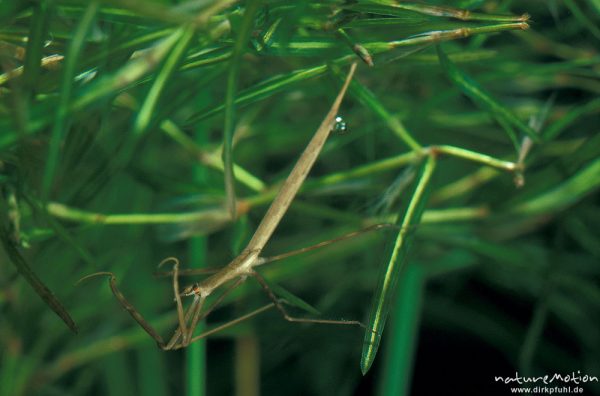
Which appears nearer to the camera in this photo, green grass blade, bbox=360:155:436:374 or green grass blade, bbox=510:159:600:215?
green grass blade, bbox=360:155:436:374

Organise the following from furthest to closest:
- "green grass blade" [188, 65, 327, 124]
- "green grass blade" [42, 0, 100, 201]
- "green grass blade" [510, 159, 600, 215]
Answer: "green grass blade" [510, 159, 600, 215] → "green grass blade" [188, 65, 327, 124] → "green grass blade" [42, 0, 100, 201]

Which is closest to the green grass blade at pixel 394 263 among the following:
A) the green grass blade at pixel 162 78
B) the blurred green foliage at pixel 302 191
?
the blurred green foliage at pixel 302 191

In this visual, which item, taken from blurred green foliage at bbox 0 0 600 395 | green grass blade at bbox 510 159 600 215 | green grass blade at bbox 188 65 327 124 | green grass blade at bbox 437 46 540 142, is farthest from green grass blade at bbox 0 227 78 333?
green grass blade at bbox 510 159 600 215

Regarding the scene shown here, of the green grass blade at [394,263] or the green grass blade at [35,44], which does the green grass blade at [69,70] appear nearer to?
the green grass blade at [35,44]

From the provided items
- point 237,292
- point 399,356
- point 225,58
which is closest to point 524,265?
point 399,356

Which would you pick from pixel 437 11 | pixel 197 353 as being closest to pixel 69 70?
pixel 437 11

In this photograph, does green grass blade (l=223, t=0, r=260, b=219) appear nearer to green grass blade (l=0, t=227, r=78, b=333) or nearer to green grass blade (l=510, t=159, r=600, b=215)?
green grass blade (l=0, t=227, r=78, b=333)

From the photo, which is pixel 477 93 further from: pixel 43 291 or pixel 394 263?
pixel 43 291

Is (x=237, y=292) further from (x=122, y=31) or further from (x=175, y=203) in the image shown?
(x=122, y=31)
